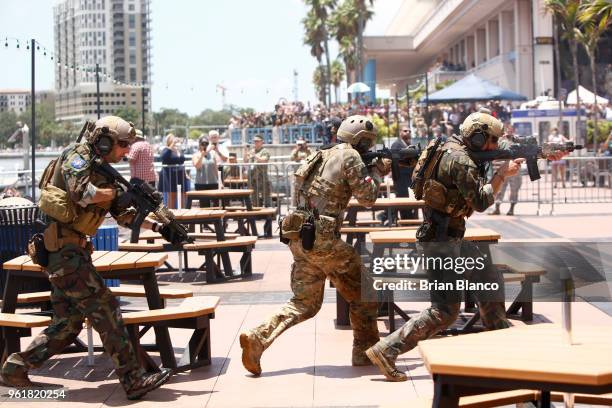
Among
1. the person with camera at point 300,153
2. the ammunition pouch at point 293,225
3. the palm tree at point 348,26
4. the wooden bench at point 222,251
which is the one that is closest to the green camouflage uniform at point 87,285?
the ammunition pouch at point 293,225

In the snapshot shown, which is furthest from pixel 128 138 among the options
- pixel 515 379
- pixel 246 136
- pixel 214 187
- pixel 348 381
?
pixel 246 136

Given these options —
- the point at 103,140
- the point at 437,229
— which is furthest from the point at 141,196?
the point at 437,229

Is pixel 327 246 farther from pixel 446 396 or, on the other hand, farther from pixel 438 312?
pixel 446 396

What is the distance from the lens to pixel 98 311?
22.1 ft

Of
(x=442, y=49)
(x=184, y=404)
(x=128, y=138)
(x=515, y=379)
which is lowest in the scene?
(x=184, y=404)

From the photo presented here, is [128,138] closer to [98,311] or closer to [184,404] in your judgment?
[98,311]

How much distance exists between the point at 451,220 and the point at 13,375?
3.15 meters

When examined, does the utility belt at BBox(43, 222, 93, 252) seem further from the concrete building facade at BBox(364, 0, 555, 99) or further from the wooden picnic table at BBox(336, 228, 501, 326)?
the concrete building facade at BBox(364, 0, 555, 99)

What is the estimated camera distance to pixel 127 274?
7680mm

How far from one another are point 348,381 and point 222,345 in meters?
1.78

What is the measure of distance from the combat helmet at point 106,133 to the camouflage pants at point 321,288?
147 cm

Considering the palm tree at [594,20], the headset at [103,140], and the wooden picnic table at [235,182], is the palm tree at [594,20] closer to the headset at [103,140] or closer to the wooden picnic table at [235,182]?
the wooden picnic table at [235,182]

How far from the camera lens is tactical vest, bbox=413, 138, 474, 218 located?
6980 millimetres

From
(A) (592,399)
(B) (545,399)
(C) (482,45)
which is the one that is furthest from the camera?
(C) (482,45)
